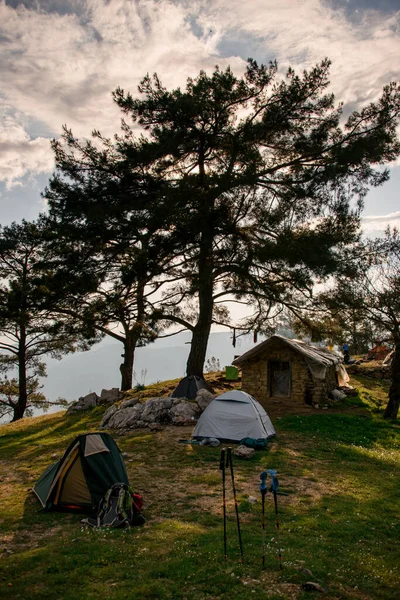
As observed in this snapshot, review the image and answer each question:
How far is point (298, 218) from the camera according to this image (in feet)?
67.4

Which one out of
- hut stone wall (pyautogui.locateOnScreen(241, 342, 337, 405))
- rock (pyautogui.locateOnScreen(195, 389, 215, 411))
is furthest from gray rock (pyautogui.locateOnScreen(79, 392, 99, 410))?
hut stone wall (pyautogui.locateOnScreen(241, 342, 337, 405))

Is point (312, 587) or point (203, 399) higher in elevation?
point (203, 399)

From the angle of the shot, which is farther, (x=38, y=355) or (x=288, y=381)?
(x=38, y=355)

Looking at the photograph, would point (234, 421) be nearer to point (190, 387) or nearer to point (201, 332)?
point (190, 387)

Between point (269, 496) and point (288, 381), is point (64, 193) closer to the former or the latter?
point (288, 381)

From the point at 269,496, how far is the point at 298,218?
1364 centimetres

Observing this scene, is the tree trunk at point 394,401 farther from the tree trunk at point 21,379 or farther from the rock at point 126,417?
the tree trunk at point 21,379

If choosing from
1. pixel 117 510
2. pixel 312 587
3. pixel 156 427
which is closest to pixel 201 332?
pixel 156 427

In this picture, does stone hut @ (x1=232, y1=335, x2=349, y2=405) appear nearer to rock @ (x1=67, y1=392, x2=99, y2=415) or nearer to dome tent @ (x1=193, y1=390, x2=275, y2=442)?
dome tent @ (x1=193, y1=390, x2=275, y2=442)

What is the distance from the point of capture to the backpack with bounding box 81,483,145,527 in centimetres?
852

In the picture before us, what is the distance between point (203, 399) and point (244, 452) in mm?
6126

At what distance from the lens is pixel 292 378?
2317 centimetres

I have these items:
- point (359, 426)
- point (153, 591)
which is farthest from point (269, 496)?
point (359, 426)

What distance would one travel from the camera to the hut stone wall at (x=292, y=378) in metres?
22.5
